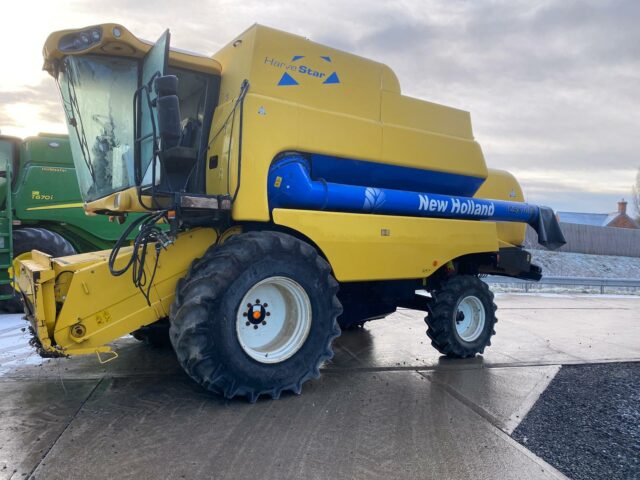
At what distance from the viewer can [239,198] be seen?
411 centimetres

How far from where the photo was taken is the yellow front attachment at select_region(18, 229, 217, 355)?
3746 millimetres

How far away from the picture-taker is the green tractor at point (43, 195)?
26.5ft

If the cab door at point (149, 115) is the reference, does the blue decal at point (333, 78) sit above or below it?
above

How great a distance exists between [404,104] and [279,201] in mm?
1927

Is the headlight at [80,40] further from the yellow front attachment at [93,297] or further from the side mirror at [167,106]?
the yellow front attachment at [93,297]

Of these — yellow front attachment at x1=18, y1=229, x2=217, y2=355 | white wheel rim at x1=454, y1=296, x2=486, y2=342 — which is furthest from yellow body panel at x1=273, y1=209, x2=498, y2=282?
yellow front attachment at x1=18, y1=229, x2=217, y2=355

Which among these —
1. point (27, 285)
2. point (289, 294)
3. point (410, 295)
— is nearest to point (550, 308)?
point (410, 295)

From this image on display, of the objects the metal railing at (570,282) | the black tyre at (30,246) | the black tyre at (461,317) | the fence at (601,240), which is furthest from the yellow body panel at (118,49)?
the fence at (601,240)

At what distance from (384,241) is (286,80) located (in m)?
1.80

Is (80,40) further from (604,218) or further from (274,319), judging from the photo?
(604,218)

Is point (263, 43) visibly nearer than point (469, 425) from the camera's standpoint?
No

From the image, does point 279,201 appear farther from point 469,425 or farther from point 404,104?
point 469,425

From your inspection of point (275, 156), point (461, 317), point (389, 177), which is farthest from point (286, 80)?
point (461, 317)

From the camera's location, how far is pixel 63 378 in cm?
459
